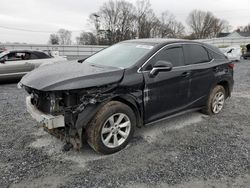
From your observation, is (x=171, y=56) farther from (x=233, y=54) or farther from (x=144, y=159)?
(x=233, y=54)

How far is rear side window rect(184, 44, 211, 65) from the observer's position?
452 cm

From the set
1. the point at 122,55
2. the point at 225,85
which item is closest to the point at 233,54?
the point at 225,85

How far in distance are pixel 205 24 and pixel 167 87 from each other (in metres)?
74.1

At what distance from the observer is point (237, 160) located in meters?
3.40

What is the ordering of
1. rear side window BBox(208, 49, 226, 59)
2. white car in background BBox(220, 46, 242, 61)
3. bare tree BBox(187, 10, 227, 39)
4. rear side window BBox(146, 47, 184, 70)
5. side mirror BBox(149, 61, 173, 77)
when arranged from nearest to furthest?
1. side mirror BBox(149, 61, 173, 77)
2. rear side window BBox(146, 47, 184, 70)
3. rear side window BBox(208, 49, 226, 59)
4. white car in background BBox(220, 46, 242, 61)
5. bare tree BBox(187, 10, 227, 39)

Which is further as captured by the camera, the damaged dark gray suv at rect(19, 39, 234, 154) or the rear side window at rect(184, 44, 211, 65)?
the rear side window at rect(184, 44, 211, 65)

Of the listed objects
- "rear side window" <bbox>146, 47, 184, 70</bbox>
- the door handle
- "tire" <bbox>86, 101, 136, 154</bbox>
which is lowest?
"tire" <bbox>86, 101, 136, 154</bbox>

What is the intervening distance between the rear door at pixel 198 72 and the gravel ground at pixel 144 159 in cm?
56

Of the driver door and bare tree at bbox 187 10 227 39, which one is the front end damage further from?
bare tree at bbox 187 10 227 39

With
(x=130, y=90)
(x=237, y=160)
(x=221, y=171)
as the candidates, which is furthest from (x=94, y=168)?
(x=237, y=160)

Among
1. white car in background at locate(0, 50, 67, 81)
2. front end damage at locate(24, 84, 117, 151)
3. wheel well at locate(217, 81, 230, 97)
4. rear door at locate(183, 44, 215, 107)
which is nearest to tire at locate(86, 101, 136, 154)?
front end damage at locate(24, 84, 117, 151)

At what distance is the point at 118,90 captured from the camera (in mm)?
3455

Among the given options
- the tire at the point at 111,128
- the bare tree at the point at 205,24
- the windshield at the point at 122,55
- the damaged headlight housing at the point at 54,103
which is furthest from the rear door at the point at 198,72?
the bare tree at the point at 205,24

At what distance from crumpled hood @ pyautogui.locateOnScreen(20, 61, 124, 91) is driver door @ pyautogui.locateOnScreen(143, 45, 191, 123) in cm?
60
